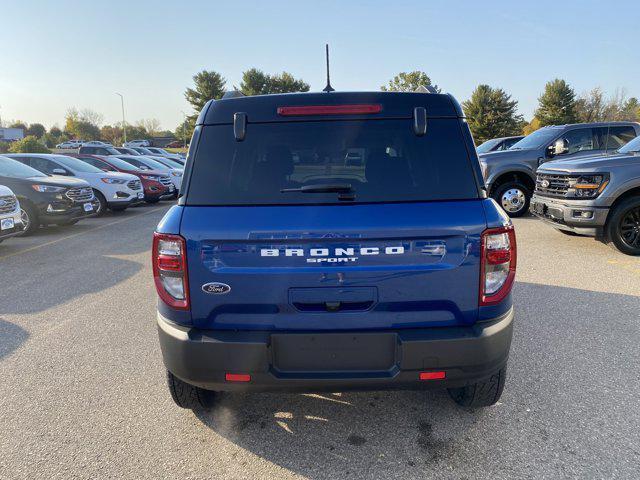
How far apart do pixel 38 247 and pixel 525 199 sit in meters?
10.2

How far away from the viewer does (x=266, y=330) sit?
2121mm

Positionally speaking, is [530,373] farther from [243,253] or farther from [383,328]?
[243,253]

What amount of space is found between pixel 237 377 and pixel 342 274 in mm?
722

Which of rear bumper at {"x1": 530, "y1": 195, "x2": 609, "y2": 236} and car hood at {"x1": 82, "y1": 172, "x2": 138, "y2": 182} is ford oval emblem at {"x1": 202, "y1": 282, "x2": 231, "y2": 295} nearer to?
rear bumper at {"x1": 530, "y1": 195, "x2": 609, "y2": 236}

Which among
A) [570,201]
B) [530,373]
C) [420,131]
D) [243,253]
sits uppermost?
[420,131]

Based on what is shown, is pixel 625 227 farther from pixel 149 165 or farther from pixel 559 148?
pixel 149 165

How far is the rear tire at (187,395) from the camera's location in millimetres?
2580

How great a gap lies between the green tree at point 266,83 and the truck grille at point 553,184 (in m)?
57.1

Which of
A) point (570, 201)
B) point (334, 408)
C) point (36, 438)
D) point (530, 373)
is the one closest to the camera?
point (36, 438)

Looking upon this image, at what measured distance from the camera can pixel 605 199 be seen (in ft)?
20.9

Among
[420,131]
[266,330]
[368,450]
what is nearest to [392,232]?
[420,131]

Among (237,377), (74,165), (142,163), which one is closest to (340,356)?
(237,377)

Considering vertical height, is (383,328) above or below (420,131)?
below

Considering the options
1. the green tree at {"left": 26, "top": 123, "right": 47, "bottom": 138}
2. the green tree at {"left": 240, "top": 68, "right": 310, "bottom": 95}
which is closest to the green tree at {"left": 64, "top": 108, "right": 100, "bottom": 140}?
the green tree at {"left": 26, "top": 123, "right": 47, "bottom": 138}
